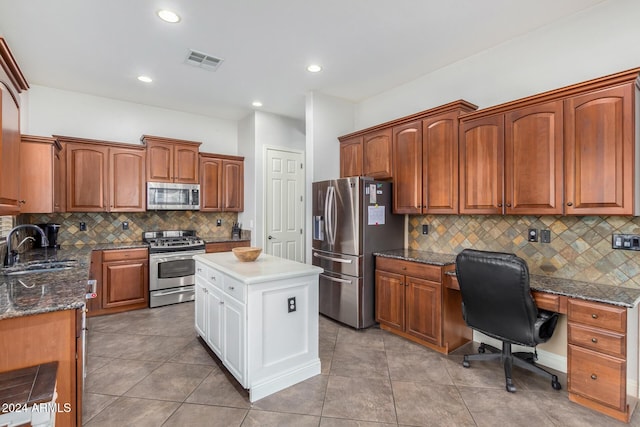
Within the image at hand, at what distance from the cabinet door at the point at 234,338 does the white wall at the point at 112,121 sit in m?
3.54

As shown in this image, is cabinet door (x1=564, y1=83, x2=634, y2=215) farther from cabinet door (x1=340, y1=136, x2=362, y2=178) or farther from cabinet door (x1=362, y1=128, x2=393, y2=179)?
cabinet door (x1=340, y1=136, x2=362, y2=178)

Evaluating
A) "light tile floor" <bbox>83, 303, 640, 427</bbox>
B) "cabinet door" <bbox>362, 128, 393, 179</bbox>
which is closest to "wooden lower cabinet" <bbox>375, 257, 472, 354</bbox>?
"light tile floor" <bbox>83, 303, 640, 427</bbox>

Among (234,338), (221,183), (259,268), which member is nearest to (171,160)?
(221,183)

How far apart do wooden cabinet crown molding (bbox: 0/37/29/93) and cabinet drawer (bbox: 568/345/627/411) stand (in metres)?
3.93

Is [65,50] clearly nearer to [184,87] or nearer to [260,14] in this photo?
[184,87]

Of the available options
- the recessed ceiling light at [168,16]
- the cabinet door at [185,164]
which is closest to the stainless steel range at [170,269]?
the cabinet door at [185,164]

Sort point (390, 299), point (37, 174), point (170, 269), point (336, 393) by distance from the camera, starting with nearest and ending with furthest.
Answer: point (336, 393), point (37, 174), point (390, 299), point (170, 269)

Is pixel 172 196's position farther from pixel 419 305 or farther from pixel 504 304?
pixel 504 304

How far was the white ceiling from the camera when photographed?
2447 millimetres

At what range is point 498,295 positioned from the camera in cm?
231

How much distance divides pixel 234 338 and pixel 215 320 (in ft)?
1.41

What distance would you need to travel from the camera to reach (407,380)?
2.47 metres

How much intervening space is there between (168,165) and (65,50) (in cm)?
175

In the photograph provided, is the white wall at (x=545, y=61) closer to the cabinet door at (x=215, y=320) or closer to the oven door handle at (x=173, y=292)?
the cabinet door at (x=215, y=320)
